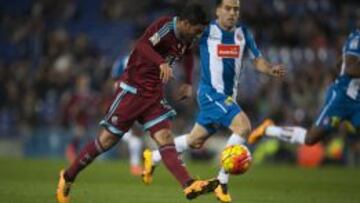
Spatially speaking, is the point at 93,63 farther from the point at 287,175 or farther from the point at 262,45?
the point at 287,175

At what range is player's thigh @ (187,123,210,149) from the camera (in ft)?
40.7

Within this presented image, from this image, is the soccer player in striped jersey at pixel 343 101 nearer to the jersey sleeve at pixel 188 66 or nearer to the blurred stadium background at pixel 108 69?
the jersey sleeve at pixel 188 66

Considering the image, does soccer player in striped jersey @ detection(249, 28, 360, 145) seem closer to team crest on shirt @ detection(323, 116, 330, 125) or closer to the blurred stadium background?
team crest on shirt @ detection(323, 116, 330, 125)

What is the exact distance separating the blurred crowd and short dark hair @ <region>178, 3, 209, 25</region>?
13.3m

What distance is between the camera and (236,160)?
1055 centimetres

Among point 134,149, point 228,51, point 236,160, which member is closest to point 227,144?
point 236,160

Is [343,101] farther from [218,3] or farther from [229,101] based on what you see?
[218,3]

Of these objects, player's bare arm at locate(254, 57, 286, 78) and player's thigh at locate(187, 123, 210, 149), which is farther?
player's thigh at locate(187, 123, 210, 149)

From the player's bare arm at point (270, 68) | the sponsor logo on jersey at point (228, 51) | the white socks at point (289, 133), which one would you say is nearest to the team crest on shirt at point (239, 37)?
the sponsor logo on jersey at point (228, 51)

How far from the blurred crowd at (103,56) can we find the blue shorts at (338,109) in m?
9.47

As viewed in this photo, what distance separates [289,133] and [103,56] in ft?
46.3

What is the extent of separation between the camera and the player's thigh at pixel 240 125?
11562 mm

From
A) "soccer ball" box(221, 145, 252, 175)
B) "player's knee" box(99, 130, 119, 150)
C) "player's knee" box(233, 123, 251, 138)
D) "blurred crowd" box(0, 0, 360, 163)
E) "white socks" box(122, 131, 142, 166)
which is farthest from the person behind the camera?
"blurred crowd" box(0, 0, 360, 163)

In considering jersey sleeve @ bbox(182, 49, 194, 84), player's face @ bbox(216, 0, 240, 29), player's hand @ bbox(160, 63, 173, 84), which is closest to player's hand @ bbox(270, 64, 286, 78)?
player's face @ bbox(216, 0, 240, 29)
